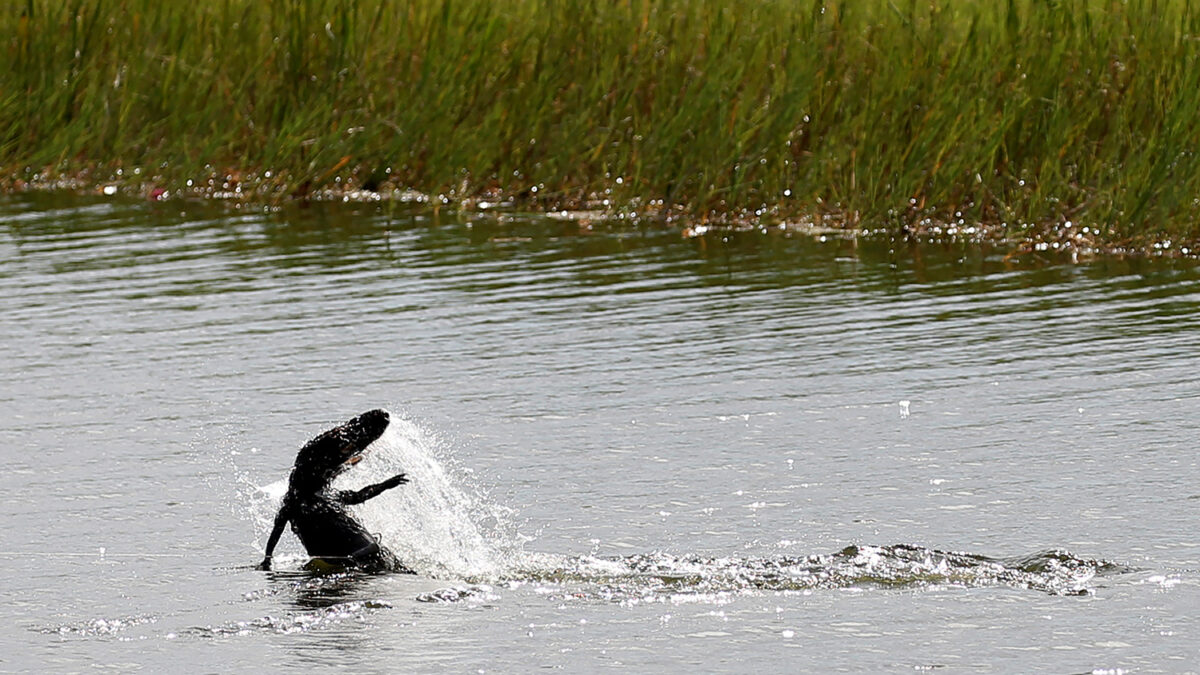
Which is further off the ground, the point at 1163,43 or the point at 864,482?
the point at 1163,43

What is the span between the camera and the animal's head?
22.7 ft

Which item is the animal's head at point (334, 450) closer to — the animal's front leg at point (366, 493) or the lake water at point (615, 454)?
the animal's front leg at point (366, 493)

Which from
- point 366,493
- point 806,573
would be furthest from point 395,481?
point 806,573

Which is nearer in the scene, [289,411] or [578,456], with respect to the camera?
[578,456]

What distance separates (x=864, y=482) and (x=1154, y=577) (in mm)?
1527

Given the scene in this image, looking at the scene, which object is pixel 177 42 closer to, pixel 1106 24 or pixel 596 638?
pixel 1106 24

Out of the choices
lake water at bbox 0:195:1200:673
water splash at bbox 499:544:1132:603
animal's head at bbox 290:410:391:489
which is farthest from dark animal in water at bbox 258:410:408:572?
water splash at bbox 499:544:1132:603

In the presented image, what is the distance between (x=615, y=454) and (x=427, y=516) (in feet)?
3.37

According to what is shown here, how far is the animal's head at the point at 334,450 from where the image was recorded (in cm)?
692

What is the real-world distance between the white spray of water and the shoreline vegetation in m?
6.25

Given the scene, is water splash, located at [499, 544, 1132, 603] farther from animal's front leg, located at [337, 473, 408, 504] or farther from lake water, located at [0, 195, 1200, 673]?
animal's front leg, located at [337, 473, 408, 504]

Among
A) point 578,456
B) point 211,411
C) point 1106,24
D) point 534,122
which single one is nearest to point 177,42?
point 534,122

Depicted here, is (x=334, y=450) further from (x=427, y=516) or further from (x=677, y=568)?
(x=677, y=568)

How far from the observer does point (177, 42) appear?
16.8 m
